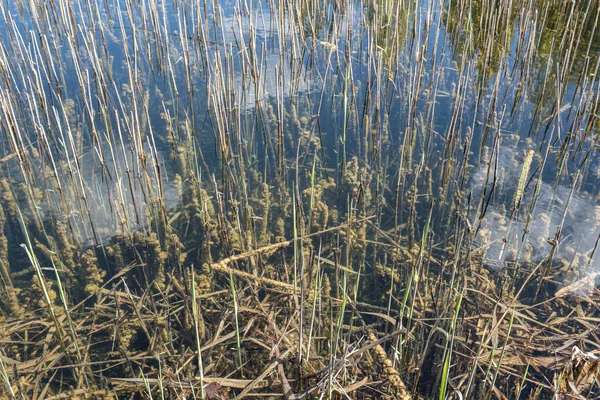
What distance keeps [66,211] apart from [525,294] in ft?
7.64

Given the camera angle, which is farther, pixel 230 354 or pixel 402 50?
pixel 402 50

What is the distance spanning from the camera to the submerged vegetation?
5.35ft

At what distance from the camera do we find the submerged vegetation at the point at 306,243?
1.63 m

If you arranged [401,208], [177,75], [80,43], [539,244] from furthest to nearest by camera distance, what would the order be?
1. [80,43]
2. [177,75]
3. [401,208]
4. [539,244]

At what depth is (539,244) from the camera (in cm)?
234

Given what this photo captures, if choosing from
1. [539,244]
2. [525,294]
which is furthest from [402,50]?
[525,294]

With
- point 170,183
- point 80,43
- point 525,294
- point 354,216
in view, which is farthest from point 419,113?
point 80,43

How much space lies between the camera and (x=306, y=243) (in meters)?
2.25

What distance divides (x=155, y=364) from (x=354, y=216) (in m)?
1.22

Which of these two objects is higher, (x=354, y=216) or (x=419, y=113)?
(x=419, y=113)

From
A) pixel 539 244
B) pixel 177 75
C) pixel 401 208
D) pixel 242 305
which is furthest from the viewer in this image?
pixel 177 75

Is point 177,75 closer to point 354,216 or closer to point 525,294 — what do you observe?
point 354,216

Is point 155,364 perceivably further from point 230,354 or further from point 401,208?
point 401,208

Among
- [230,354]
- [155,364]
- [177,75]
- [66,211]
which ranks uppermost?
[177,75]
